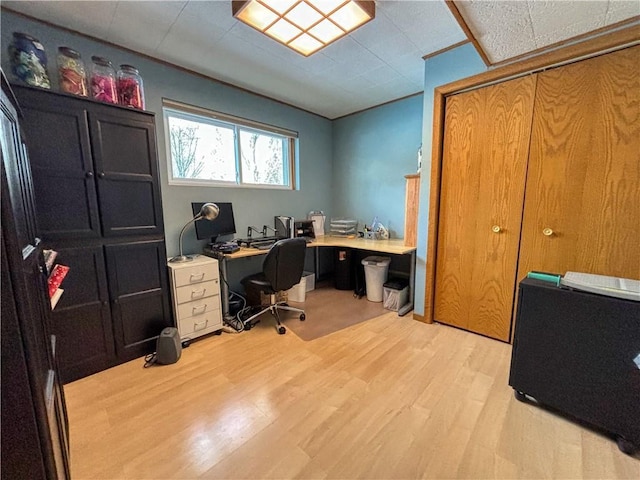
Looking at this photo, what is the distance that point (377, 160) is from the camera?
11.8 ft

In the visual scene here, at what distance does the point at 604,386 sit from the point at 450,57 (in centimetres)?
244

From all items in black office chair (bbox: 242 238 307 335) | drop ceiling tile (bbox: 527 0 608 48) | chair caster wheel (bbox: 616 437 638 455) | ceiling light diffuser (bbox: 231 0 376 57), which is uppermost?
ceiling light diffuser (bbox: 231 0 376 57)

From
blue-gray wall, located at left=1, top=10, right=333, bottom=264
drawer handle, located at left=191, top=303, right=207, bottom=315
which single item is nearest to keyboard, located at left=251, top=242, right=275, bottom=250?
blue-gray wall, located at left=1, top=10, right=333, bottom=264

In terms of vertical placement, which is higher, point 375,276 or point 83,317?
point 83,317

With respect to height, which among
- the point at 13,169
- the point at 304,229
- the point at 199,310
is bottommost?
the point at 199,310

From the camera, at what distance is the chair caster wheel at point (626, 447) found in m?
1.24

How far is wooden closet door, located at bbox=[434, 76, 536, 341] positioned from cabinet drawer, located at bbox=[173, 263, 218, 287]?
210 cm

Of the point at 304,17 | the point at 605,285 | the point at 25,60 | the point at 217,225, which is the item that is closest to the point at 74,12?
the point at 25,60

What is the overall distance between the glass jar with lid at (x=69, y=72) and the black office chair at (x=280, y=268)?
1.68m

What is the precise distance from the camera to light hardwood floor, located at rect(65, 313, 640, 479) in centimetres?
120

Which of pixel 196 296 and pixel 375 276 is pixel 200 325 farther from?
pixel 375 276

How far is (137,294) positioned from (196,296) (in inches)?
16.4

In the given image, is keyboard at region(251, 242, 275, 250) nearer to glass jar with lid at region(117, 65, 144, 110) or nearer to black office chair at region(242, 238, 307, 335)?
black office chair at region(242, 238, 307, 335)

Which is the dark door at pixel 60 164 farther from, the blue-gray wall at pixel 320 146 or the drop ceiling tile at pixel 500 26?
→ the drop ceiling tile at pixel 500 26
